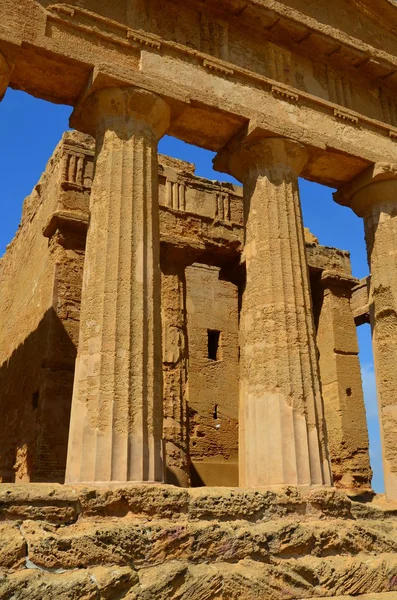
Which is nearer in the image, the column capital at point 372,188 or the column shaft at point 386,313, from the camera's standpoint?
the column shaft at point 386,313

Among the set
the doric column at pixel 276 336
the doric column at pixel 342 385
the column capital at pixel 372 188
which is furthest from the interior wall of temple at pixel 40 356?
the doric column at pixel 342 385

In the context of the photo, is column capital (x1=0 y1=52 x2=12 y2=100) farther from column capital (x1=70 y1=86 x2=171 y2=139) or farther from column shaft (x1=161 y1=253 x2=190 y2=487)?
column shaft (x1=161 y1=253 x2=190 y2=487)

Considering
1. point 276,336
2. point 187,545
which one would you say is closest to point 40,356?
point 276,336

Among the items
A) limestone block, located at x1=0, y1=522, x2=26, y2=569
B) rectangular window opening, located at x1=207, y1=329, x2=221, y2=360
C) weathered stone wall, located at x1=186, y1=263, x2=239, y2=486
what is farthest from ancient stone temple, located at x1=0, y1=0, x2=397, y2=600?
rectangular window opening, located at x1=207, y1=329, x2=221, y2=360

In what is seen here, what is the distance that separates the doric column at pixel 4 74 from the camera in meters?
7.59

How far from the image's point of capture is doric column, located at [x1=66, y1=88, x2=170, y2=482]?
642 centimetres

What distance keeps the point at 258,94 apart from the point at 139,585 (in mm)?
7266

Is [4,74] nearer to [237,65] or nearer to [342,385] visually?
[237,65]

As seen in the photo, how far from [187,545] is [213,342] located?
10.9m

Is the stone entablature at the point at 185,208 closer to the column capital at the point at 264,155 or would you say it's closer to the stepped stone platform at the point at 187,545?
the column capital at the point at 264,155

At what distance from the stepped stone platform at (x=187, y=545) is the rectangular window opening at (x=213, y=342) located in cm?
931

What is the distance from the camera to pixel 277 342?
8.05 meters

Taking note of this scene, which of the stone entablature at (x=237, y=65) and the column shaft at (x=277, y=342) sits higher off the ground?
the stone entablature at (x=237, y=65)

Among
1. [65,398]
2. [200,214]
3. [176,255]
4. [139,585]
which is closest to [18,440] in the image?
[65,398]
